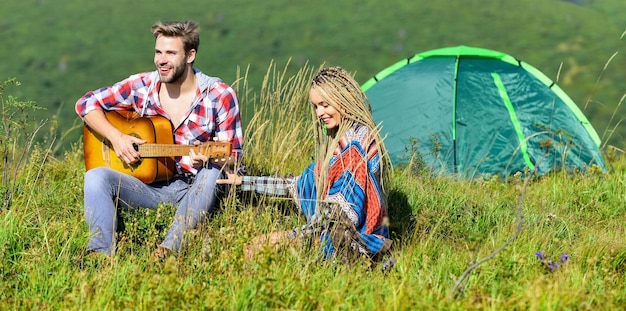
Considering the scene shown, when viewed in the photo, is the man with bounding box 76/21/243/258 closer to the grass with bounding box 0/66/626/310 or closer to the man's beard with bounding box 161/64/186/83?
the man's beard with bounding box 161/64/186/83

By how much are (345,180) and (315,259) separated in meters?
0.41

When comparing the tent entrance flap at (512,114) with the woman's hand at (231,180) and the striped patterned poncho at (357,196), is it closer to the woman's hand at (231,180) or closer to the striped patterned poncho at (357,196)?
the striped patterned poncho at (357,196)

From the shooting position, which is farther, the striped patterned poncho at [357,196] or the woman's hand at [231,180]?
the woman's hand at [231,180]

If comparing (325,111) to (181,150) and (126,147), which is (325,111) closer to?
(181,150)

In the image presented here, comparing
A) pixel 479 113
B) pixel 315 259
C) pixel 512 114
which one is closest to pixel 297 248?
pixel 315 259

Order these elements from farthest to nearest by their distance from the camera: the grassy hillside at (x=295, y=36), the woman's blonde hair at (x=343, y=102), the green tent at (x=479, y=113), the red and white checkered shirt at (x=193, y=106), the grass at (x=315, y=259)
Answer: the grassy hillside at (x=295, y=36)
the green tent at (x=479, y=113)
the red and white checkered shirt at (x=193, y=106)
the woman's blonde hair at (x=343, y=102)
the grass at (x=315, y=259)

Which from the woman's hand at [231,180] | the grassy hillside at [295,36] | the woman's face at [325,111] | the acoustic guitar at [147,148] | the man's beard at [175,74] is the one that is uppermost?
the man's beard at [175,74]

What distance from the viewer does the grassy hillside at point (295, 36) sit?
30844mm

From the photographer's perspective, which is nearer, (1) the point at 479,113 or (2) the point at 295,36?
(1) the point at 479,113

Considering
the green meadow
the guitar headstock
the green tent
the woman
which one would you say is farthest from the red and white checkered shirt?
the green tent

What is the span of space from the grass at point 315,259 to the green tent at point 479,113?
3.73 ft

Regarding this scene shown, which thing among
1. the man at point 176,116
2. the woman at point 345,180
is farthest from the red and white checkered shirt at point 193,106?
the woman at point 345,180

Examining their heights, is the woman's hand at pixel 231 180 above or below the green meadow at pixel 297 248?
above

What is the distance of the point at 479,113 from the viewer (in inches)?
254
